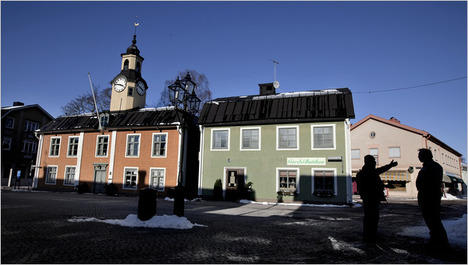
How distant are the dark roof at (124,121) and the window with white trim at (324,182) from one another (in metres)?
10.1

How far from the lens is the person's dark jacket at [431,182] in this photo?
482 centimetres

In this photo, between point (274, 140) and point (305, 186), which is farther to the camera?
point (274, 140)

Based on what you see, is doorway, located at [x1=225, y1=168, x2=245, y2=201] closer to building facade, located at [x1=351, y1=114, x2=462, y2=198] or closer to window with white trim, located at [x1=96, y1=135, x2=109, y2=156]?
window with white trim, located at [x1=96, y1=135, x2=109, y2=156]

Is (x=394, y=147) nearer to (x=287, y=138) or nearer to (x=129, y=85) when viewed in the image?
(x=287, y=138)

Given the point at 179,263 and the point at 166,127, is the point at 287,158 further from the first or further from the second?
the point at 179,263

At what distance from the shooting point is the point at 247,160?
66.9 feet

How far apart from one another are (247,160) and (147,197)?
43.8 feet

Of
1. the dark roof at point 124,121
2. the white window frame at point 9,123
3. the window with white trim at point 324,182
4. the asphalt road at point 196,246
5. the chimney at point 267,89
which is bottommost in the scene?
the asphalt road at point 196,246

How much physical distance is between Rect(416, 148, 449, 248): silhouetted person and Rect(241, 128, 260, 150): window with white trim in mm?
15489

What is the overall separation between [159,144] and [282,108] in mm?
10223

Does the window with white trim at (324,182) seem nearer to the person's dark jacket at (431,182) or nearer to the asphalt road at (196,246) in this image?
the asphalt road at (196,246)

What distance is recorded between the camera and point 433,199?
189 inches

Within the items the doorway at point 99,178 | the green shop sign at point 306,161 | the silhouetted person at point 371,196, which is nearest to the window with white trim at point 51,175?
the doorway at point 99,178

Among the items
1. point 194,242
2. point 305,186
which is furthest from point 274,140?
point 194,242
